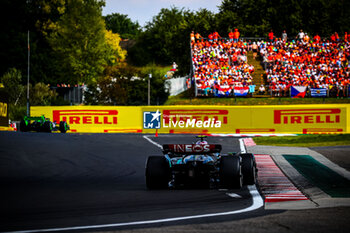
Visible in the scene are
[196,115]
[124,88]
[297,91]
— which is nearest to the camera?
[196,115]

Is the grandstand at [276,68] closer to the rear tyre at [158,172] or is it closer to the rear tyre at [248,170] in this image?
the rear tyre at [248,170]

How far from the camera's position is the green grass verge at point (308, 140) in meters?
31.5

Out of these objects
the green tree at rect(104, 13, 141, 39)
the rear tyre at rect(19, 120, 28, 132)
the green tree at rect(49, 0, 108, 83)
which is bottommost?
the rear tyre at rect(19, 120, 28, 132)

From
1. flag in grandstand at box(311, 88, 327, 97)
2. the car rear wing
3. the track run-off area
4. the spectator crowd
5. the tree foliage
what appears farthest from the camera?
the tree foliage

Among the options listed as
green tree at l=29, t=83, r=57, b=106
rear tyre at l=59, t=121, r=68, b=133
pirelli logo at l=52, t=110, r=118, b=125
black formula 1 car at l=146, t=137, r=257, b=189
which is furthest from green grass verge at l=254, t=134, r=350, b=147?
green tree at l=29, t=83, r=57, b=106

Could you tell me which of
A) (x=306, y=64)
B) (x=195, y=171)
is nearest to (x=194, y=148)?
(x=195, y=171)

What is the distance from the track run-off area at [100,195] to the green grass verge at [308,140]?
978cm

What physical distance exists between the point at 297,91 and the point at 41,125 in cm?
2322

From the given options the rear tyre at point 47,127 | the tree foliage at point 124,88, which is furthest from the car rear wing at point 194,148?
the tree foliage at point 124,88

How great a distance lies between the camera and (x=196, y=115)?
32.8 meters

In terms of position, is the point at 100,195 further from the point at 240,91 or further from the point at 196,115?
the point at 240,91

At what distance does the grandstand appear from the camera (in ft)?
154

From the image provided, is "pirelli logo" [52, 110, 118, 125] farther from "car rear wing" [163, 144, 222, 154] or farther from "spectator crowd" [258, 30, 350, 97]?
"car rear wing" [163, 144, 222, 154]

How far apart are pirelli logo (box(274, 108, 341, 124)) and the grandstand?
13022 millimetres
